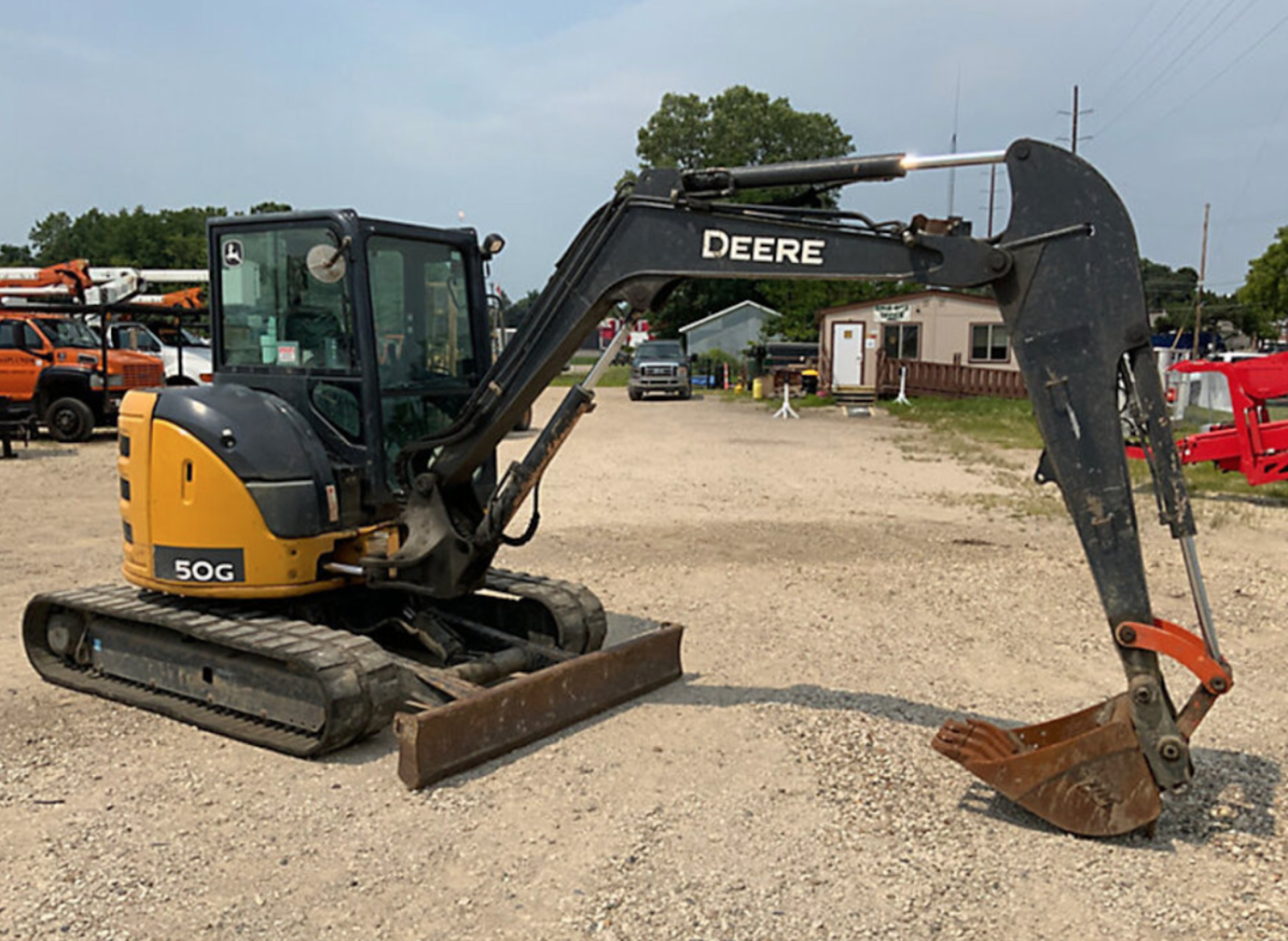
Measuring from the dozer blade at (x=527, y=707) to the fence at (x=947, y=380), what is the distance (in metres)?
27.1

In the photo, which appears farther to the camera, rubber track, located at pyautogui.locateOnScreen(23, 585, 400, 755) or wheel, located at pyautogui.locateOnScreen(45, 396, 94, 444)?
wheel, located at pyautogui.locateOnScreen(45, 396, 94, 444)

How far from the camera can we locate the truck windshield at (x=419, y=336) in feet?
21.2

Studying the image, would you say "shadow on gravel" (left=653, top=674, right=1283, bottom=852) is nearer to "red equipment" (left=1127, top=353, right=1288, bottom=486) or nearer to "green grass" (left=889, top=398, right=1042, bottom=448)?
"red equipment" (left=1127, top=353, right=1288, bottom=486)

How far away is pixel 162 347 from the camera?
82.3ft

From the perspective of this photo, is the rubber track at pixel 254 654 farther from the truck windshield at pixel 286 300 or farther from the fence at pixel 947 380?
the fence at pixel 947 380

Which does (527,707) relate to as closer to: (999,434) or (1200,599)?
(1200,599)

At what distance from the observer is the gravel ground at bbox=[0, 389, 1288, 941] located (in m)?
4.26

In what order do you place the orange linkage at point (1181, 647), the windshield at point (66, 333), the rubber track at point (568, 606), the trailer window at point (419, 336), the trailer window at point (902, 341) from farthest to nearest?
the trailer window at point (902, 341) < the windshield at point (66, 333) < the rubber track at point (568, 606) < the trailer window at point (419, 336) < the orange linkage at point (1181, 647)

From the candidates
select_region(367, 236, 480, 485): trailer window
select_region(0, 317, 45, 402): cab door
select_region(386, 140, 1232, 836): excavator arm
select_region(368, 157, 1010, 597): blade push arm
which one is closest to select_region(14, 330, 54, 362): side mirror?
select_region(0, 317, 45, 402): cab door

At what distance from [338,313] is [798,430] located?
62.0ft

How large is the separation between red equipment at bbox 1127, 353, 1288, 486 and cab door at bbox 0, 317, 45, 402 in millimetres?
18501

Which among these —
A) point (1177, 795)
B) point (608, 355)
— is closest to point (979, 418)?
point (1177, 795)

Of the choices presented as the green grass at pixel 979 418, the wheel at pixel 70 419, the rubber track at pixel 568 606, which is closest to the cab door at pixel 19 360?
the wheel at pixel 70 419

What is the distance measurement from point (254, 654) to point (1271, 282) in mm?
53388
